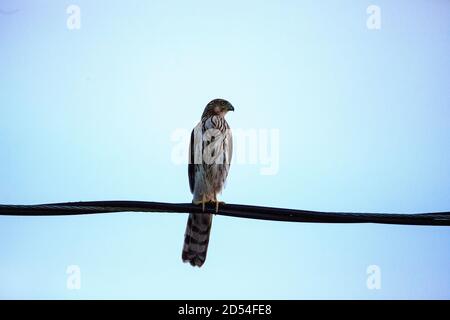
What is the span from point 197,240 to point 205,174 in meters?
0.71

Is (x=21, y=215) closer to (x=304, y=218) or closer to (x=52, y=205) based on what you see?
Answer: (x=52, y=205)

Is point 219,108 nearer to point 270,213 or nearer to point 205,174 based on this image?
point 205,174

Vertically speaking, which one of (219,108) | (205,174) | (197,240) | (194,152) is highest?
(219,108)

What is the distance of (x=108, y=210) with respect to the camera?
12.2 feet

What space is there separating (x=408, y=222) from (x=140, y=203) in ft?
5.42

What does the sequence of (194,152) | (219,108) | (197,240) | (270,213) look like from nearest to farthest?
(270,213), (197,240), (194,152), (219,108)

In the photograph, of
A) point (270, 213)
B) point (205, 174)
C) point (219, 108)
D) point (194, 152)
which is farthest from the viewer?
point (219, 108)

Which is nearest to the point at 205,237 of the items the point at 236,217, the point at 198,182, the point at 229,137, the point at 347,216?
the point at 198,182

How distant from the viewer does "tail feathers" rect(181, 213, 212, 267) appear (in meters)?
6.46

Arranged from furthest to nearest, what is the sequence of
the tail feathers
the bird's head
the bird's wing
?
the bird's head, the bird's wing, the tail feathers

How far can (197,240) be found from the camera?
21.4 feet

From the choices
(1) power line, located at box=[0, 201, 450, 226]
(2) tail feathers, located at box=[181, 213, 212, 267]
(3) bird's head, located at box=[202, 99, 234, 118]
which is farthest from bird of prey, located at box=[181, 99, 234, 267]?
(1) power line, located at box=[0, 201, 450, 226]

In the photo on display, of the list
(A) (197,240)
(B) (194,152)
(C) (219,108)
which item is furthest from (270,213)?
(C) (219,108)

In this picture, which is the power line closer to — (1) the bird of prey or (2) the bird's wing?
(1) the bird of prey
